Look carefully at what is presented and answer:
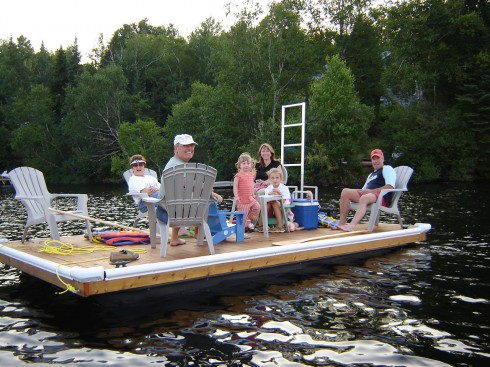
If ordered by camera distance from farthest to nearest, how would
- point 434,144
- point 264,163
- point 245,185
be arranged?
point 434,144
point 264,163
point 245,185

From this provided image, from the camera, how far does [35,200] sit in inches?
276

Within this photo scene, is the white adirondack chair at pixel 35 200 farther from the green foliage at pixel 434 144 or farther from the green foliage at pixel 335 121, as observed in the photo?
the green foliage at pixel 434 144

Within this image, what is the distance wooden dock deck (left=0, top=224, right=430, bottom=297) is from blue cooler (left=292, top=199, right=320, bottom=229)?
0.74 ft

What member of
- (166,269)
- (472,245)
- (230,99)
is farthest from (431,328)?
(230,99)

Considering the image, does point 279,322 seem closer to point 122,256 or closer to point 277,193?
point 122,256

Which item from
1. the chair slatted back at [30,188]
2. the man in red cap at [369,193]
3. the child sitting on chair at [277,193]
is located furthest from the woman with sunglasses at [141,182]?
the man in red cap at [369,193]

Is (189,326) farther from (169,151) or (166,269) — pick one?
(169,151)

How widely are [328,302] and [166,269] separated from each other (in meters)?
1.91

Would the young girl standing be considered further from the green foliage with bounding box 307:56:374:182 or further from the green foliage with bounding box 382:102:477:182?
the green foliage with bounding box 382:102:477:182

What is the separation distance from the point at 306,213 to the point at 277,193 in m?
0.96

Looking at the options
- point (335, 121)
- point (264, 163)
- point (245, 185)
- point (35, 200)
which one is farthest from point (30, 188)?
point (335, 121)

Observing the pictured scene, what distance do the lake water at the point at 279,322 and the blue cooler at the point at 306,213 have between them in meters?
1.21

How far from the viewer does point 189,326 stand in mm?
4969

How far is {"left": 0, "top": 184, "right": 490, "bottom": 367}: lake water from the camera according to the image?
4246 mm
